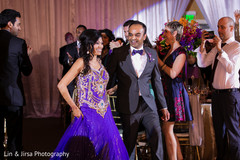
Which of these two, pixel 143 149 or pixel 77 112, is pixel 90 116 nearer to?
pixel 77 112

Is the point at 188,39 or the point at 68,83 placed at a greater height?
the point at 188,39

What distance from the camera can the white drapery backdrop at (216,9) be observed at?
7461 millimetres

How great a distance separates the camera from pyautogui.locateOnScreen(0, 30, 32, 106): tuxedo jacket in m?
3.67

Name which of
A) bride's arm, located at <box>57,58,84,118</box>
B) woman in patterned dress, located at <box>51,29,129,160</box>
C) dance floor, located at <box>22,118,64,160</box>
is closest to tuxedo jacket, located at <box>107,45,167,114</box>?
woman in patterned dress, located at <box>51,29,129,160</box>

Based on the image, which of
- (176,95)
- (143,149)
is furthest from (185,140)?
(176,95)

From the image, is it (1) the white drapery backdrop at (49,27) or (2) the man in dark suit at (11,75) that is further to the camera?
(1) the white drapery backdrop at (49,27)

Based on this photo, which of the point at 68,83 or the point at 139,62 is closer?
the point at 68,83

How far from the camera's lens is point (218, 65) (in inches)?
161

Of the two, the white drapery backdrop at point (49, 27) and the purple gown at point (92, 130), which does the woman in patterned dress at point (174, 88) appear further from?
the white drapery backdrop at point (49, 27)

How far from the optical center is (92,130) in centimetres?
300

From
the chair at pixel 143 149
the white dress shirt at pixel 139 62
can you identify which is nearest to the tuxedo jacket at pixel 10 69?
the white dress shirt at pixel 139 62

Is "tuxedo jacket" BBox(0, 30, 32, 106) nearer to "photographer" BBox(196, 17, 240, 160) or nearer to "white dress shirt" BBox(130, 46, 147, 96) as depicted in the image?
"white dress shirt" BBox(130, 46, 147, 96)

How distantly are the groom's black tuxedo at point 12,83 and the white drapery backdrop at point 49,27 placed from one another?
14.3 feet

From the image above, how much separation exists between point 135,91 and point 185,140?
1.55 meters
